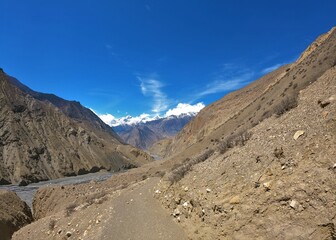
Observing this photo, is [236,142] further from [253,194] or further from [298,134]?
[253,194]

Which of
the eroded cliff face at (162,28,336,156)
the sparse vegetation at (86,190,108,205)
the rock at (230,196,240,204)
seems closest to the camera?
the rock at (230,196,240,204)

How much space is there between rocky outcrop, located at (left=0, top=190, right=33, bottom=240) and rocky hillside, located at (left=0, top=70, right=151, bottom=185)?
46.0 m

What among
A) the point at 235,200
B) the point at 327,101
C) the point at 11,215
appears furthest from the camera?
the point at 11,215

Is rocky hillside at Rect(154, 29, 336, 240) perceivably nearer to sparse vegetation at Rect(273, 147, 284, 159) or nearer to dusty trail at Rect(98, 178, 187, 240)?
sparse vegetation at Rect(273, 147, 284, 159)

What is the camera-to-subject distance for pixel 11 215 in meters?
23.6

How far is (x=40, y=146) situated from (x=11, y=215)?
6562 cm

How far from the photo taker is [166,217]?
11078mm

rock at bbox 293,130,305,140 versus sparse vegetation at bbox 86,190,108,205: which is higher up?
rock at bbox 293,130,305,140

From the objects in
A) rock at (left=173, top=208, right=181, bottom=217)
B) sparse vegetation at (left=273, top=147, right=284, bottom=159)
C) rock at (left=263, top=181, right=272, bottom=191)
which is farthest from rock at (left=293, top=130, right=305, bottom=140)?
rock at (left=173, top=208, right=181, bottom=217)

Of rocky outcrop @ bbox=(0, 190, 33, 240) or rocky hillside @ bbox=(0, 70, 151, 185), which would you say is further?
rocky hillside @ bbox=(0, 70, 151, 185)

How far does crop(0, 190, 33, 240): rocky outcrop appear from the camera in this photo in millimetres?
21438

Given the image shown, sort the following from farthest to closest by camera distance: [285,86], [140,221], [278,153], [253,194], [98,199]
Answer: [285,86] → [98,199] → [140,221] → [278,153] → [253,194]

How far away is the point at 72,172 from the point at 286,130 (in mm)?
80168

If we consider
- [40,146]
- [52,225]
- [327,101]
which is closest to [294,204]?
[327,101]
